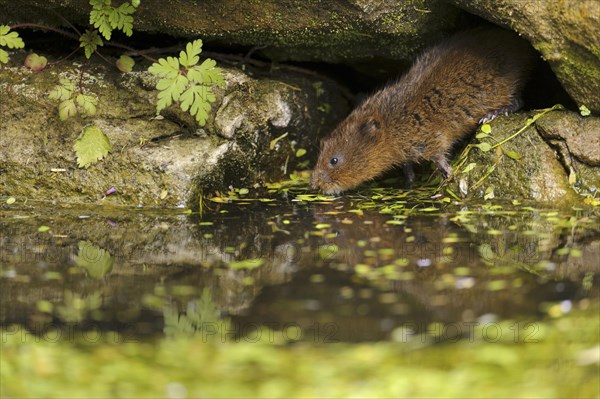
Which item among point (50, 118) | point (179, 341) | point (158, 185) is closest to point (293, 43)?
point (158, 185)

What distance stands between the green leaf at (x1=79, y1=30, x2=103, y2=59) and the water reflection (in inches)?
56.6

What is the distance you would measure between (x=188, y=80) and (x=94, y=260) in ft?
5.77

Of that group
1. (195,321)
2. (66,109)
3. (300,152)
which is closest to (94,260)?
(195,321)

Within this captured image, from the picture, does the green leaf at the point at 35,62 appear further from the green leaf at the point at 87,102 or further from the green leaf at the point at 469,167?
the green leaf at the point at 469,167

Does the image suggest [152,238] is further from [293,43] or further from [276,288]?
[293,43]

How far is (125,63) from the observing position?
683 centimetres

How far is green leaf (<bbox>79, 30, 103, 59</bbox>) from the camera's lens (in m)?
6.68

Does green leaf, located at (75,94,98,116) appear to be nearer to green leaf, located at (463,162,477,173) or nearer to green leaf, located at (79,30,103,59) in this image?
green leaf, located at (79,30,103,59)

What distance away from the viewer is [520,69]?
6660mm

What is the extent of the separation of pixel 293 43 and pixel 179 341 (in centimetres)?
368

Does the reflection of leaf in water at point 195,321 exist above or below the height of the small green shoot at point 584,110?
below

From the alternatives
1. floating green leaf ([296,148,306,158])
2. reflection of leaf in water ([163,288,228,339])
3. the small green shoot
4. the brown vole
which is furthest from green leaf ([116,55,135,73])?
the small green shoot

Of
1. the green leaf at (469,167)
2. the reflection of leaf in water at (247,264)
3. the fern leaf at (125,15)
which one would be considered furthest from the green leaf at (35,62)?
the green leaf at (469,167)

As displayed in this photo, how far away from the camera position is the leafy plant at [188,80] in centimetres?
602
